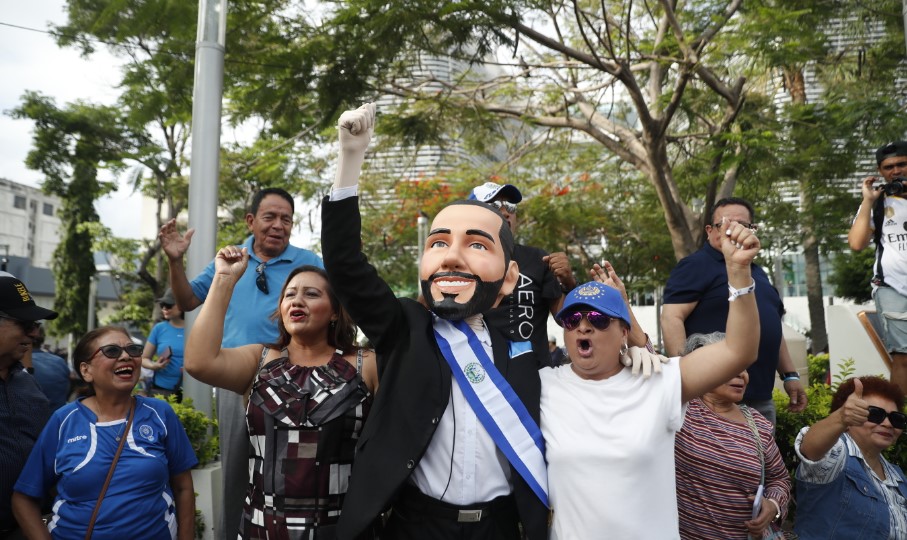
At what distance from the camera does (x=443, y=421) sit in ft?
8.32

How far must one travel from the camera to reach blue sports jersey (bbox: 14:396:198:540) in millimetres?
3070

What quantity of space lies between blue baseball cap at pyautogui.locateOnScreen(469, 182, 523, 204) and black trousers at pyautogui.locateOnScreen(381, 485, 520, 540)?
138 centimetres

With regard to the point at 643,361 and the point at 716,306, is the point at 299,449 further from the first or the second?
the point at 716,306

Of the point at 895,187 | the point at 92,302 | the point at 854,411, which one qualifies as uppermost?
the point at 895,187

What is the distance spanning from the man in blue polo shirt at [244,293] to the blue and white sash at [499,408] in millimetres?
1325

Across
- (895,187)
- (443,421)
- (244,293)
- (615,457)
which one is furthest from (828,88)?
(443,421)

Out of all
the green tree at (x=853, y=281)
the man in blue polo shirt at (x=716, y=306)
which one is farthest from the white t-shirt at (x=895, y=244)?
the green tree at (x=853, y=281)

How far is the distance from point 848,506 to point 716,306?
1189 mm

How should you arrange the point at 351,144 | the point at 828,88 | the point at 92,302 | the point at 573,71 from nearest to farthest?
the point at 351,144
the point at 828,88
the point at 573,71
the point at 92,302

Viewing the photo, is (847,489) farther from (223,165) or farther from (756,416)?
(223,165)

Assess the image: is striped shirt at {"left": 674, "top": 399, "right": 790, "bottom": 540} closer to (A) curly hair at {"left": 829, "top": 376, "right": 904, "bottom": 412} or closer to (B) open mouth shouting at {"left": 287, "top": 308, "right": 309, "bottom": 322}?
(A) curly hair at {"left": 829, "top": 376, "right": 904, "bottom": 412}

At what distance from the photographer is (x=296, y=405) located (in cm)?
277

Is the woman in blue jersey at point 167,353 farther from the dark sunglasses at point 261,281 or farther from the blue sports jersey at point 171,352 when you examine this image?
the dark sunglasses at point 261,281

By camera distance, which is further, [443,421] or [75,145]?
[75,145]
